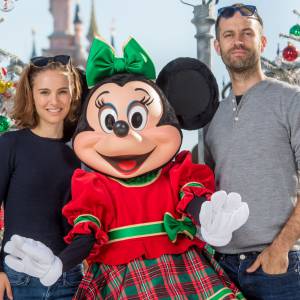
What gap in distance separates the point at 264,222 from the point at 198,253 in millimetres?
340

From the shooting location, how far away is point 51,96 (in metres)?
2.70

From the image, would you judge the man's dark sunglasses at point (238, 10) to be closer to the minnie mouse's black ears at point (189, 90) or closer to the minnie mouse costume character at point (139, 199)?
the minnie mouse's black ears at point (189, 90)

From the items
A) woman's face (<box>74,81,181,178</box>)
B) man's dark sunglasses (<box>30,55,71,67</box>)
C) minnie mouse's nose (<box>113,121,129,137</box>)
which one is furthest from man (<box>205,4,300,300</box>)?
man's dark sunglasses (<box>30,55,71,67</box>)

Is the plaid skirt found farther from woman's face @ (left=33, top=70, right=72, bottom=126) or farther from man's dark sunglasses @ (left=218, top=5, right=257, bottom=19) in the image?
man's dark sunglasses @ (left=218, top=5, right=257, bottom=19)

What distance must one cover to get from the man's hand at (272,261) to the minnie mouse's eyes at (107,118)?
2.97ft

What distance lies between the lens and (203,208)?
234 centimetres

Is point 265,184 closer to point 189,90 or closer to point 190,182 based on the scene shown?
point 190,182

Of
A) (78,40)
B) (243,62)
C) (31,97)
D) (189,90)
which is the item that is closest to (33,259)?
(31,97)

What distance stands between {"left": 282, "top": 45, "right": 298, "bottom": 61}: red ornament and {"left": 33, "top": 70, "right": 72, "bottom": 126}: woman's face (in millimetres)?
3939

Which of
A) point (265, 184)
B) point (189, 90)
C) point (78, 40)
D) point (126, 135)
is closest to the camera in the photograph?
point (126, 135)

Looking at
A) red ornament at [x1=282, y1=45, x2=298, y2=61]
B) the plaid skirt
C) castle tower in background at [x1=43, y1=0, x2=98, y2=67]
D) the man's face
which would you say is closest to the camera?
the plaid skirt

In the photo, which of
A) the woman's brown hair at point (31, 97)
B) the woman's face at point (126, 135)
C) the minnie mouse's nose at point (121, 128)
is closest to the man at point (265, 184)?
the woman's face at point (126, 135)

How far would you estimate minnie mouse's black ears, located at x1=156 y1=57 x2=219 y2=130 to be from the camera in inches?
110

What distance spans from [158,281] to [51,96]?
103 centimetres
